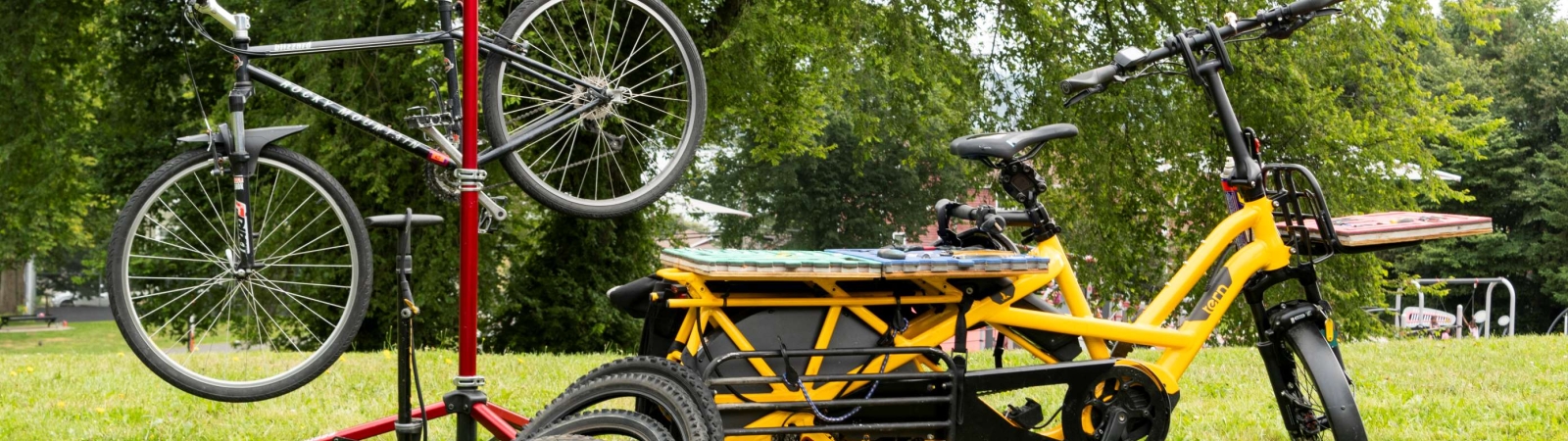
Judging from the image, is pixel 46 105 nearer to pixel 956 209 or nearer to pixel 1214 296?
pixel 956 209

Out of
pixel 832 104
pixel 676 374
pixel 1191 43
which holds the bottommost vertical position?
pixel 676 374

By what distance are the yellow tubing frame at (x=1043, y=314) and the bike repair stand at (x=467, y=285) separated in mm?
460

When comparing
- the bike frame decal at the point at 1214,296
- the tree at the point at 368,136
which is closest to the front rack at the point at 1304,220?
the bike frame decal at the point at 1214,296

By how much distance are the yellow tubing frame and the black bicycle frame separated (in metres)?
0.50

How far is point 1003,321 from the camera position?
3.30m

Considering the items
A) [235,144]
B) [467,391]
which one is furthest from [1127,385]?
[235,144]

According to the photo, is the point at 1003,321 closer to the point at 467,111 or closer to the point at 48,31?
the point at 467,111

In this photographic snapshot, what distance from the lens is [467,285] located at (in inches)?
116

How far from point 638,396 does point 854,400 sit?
1.91 ft

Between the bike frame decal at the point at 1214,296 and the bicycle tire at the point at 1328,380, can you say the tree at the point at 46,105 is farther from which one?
the bicycle tire at the point at 1328,380

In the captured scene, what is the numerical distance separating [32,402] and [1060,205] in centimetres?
908

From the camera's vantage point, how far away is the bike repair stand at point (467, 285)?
113 inches

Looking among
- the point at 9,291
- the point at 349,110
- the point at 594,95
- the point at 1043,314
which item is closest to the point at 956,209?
the point at 1043,314

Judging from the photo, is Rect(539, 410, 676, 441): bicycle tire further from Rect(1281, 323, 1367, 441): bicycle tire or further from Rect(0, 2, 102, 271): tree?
Rect(0, 2, 102, 271): tree
